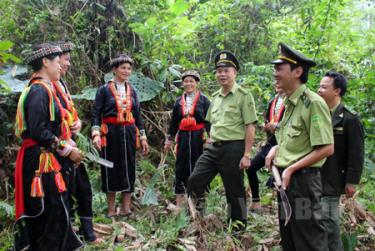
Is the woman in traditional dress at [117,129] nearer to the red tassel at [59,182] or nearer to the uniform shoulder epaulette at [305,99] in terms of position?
the red tassel at [59,182]

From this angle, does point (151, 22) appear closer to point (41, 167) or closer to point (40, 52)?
point (40, 52)

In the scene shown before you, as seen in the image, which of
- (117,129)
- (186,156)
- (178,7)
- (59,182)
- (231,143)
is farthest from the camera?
(178,7)

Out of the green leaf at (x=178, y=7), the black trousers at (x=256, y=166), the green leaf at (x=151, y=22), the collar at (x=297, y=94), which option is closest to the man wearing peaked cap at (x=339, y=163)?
the collar at (x=297, y=94)

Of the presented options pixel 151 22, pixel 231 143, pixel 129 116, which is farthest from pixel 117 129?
pixel 151 22

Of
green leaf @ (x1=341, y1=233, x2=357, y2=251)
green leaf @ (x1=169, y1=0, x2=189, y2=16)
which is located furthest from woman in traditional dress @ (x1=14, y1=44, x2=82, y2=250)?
green leaf @ (x1=169, y1=0, x2=189, y2=16)

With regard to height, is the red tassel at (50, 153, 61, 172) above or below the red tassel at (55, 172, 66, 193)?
above

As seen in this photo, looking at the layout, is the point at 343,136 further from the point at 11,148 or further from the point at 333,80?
the point at 11,148

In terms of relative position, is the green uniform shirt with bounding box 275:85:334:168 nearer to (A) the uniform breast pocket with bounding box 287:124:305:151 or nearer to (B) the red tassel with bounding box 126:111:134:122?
(A) the uniform breast pocket with bounding box 287:124:305:151

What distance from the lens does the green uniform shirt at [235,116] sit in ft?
13.5

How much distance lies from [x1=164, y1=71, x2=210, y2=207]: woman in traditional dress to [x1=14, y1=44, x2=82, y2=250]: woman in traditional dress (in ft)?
6.96

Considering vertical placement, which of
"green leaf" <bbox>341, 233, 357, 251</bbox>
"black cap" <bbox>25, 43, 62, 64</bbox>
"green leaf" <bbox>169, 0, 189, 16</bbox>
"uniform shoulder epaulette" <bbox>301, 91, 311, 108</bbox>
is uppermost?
"green leaf" <bbox>169, 0, 189, 16</bbox>

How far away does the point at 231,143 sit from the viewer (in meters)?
4.15

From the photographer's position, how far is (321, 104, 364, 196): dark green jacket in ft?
10.9

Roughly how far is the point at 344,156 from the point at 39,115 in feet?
8.96
